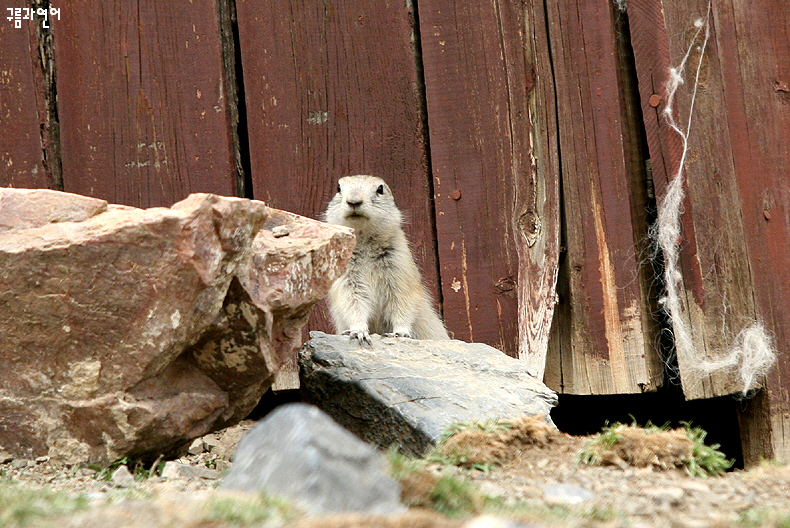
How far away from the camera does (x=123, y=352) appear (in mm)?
4078

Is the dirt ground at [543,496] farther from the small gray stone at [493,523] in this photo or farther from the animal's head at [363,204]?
the animal's head at [363,204]

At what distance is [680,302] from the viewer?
589 cm

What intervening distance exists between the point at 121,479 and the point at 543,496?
1.79 meters

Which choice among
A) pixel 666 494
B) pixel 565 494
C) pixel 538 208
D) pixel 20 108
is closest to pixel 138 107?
pixel 20 108

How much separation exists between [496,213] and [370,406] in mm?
1777

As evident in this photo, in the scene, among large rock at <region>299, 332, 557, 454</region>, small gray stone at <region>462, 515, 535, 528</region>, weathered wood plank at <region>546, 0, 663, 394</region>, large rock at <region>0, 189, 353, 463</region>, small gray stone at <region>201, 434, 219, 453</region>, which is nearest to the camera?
small gray stone at <region>462, 515, 535, 528</region>

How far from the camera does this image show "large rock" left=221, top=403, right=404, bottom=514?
2842mm

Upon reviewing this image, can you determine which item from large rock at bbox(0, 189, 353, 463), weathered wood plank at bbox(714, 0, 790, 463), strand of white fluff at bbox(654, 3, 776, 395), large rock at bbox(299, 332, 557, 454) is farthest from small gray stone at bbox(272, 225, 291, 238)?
weathered wood plank at bbox(714, 0, 790, 463)

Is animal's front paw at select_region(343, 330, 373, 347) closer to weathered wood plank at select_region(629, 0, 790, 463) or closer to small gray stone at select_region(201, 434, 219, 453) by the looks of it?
small gray stone at select_region(201, 434, 219, 453)

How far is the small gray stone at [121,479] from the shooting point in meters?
3.81

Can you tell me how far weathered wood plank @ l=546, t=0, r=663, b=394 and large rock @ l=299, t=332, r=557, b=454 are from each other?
2.16ft

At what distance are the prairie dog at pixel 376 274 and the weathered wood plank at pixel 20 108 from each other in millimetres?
2089

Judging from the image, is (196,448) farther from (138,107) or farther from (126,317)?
(138,107)

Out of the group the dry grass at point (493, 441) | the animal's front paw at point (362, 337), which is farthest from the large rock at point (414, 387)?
the dry grass at point (493, 441)
